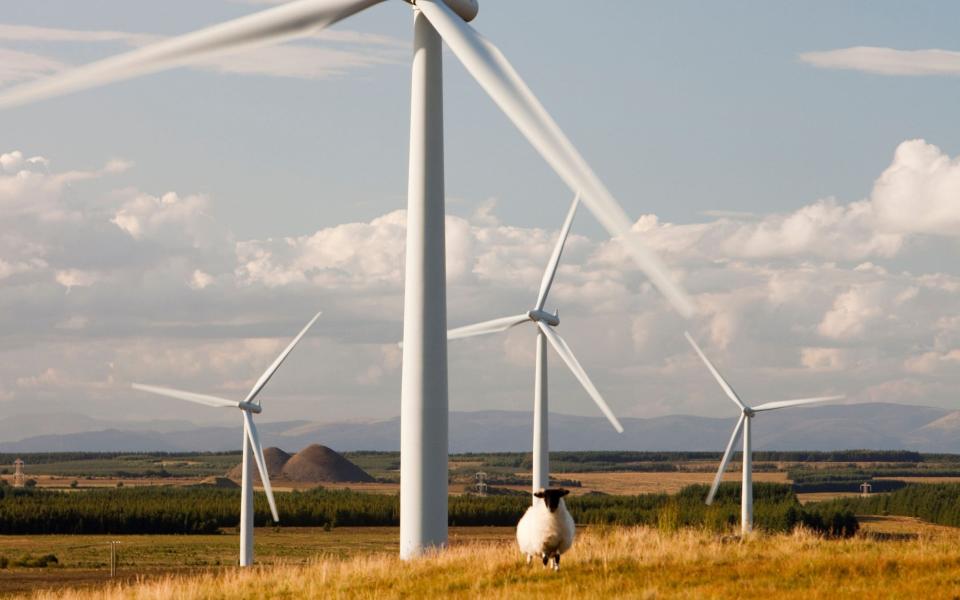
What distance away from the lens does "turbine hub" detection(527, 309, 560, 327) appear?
6147 cm

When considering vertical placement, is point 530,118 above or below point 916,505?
above

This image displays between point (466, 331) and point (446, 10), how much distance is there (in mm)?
33023

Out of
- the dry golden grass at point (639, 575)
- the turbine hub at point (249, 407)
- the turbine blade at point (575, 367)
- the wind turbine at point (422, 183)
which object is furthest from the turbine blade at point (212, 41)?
the turbine hub at point (249, 407)

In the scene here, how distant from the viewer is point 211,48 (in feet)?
98.7

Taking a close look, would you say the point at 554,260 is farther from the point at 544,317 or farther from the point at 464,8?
the point at 464,8

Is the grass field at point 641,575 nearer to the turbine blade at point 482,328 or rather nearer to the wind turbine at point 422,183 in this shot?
the wind turbine at point 422,183

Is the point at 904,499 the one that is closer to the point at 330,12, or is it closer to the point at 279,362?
the point at 279,362

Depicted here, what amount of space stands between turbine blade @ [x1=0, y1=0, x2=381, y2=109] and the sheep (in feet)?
39.4

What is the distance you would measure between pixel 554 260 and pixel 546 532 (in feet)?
112

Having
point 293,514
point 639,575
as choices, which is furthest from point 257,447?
point 293,514

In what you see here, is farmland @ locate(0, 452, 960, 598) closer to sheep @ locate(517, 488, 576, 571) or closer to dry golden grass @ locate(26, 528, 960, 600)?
dry golden grass @ locate(26, 528, 960, 600)

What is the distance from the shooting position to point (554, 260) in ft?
202

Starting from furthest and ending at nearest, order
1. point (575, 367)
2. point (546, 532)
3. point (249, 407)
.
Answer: point (249, 407) < point (575, 367) < point (546, 532)

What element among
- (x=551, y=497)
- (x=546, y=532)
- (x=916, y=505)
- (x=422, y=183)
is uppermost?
(x=422, y=183)
